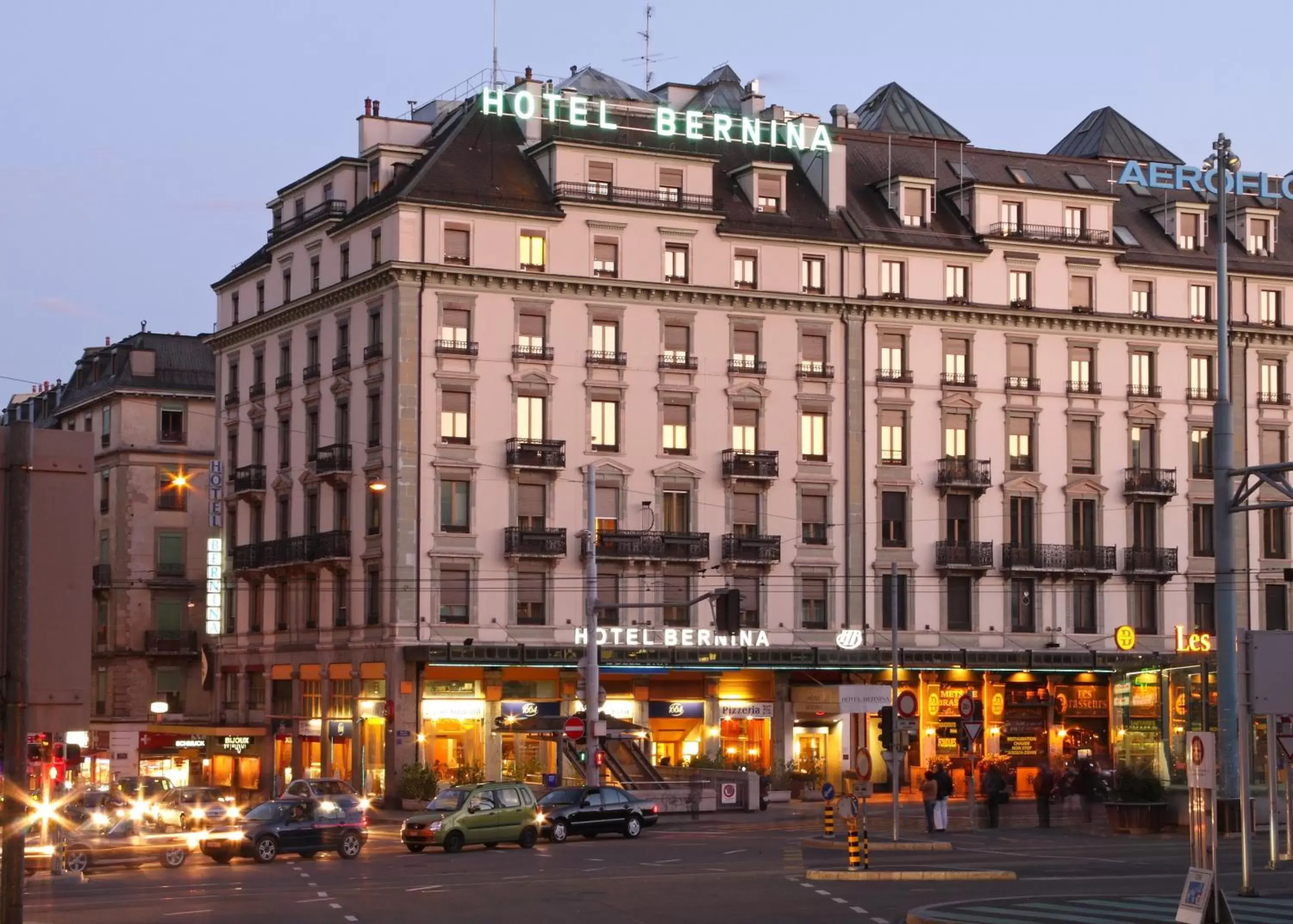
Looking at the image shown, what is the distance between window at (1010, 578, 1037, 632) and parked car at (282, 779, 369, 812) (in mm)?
30974

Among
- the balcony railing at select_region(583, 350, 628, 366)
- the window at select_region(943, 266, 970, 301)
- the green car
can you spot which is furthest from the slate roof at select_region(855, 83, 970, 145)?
the green car

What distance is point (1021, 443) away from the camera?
79000 millimetres

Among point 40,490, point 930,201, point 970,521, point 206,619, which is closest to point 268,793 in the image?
point 206,619

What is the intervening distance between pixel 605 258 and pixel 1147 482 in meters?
23.3

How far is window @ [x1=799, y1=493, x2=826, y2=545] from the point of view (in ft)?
248

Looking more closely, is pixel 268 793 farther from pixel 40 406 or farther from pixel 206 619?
pixel 40 406

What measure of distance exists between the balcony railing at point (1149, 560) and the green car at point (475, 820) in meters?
37.9

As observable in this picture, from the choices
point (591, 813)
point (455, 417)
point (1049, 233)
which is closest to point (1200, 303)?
point (1049, 233)

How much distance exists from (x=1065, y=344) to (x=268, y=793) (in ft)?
116

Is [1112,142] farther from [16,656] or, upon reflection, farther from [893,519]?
[16,656]

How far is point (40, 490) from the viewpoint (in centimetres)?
816

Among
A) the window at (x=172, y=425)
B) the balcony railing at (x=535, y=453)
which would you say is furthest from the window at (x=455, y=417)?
the window at (x=172, y=425)

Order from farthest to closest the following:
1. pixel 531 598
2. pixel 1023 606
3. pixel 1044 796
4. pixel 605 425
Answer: pixel 1023 606 → pixel 605 425 → pixel 531 598 → pixel 1044 796

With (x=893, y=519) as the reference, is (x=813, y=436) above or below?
above
